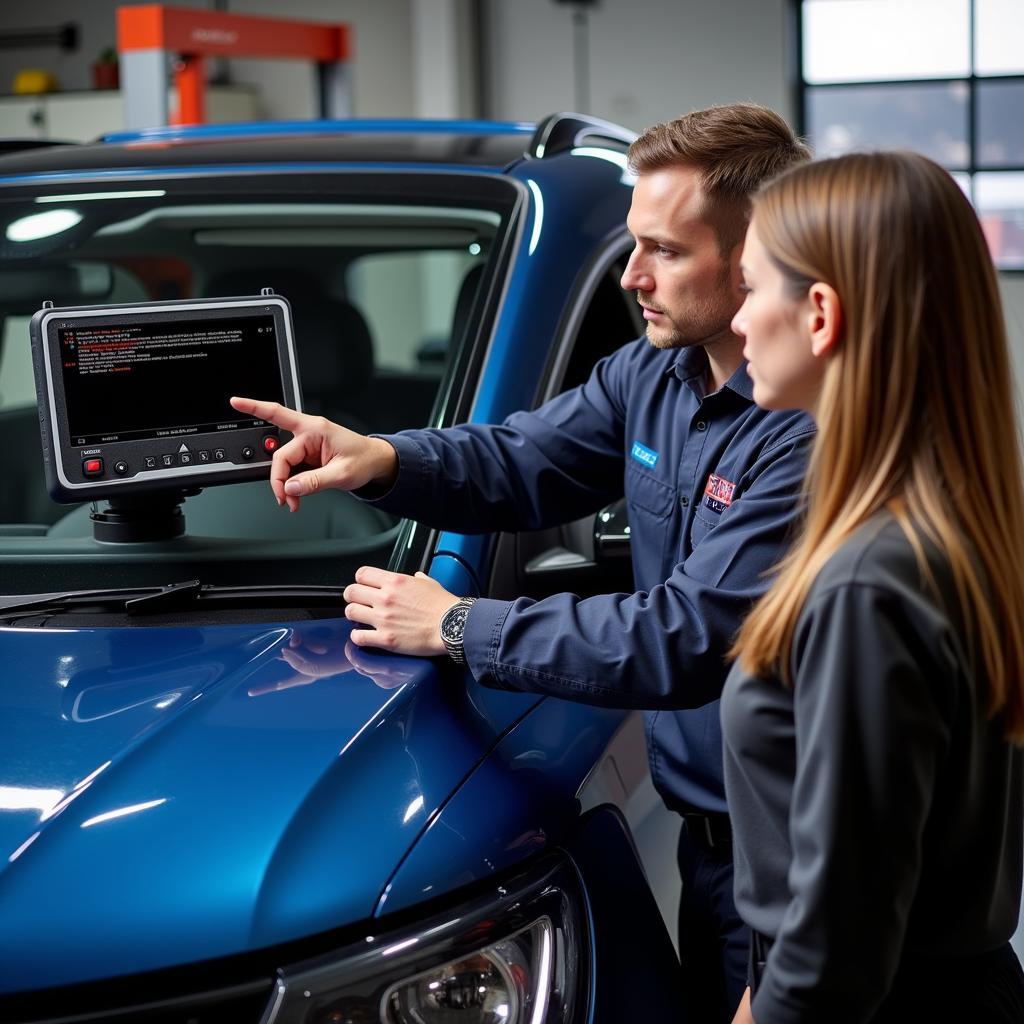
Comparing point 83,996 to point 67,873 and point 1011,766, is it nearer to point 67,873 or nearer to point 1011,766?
point 67,873

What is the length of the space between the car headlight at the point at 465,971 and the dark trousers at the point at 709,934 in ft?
1.06

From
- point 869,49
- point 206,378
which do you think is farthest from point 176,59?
point 869,49

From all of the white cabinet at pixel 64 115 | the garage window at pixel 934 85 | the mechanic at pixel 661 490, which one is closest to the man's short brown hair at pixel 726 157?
the mechanic at pixel 661 490

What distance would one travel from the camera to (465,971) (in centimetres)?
123

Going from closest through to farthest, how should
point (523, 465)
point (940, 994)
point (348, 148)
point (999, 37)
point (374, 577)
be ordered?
1. point (940, 994)
2. point (374, 577)
3. point (523, 465)
4. point (348, 148)
5. point (999, 37)

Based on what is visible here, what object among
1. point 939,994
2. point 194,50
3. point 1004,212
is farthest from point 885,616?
point 1004,212

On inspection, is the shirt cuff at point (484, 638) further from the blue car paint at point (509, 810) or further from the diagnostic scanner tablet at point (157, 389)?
the diagnostic scanner tablet at point (157, 389)

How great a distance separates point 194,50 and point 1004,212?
23.0 feet

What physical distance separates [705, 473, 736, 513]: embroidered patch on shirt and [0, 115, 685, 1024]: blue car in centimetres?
15

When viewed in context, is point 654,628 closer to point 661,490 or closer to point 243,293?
point 661,490

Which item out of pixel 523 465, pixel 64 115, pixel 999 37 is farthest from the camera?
pixel 999 37

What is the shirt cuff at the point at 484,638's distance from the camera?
146 cm

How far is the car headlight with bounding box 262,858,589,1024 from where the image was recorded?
1.17 m

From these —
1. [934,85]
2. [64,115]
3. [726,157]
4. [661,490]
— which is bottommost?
[661,490]
